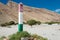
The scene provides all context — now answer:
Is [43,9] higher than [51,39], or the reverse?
[43,9]

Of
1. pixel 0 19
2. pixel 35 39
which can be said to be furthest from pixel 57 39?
pixel 0 19

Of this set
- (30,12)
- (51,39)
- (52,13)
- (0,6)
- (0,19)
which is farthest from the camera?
(52,13)

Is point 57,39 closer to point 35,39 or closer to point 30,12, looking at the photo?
point 35,39

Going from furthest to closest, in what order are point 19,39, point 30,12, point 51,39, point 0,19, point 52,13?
point 52,13
point 30,12
point 0,19
point 51,39
point 19,39

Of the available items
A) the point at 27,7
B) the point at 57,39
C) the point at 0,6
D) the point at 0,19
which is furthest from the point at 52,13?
the point at 57,39

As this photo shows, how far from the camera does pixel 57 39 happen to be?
18281mm

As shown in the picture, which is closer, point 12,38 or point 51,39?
point 12,38

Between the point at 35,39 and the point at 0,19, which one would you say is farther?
the point at 0,19

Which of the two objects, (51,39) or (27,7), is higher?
(27,7)

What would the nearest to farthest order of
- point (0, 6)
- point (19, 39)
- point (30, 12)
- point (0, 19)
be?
point (19, 39), point (0, 19), point (0, 6), point (30, 12)

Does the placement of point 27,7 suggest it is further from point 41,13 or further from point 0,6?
point 0,6

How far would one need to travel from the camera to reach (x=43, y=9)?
6152 inches

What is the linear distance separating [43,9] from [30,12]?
1674 cm

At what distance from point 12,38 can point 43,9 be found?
143 meters
